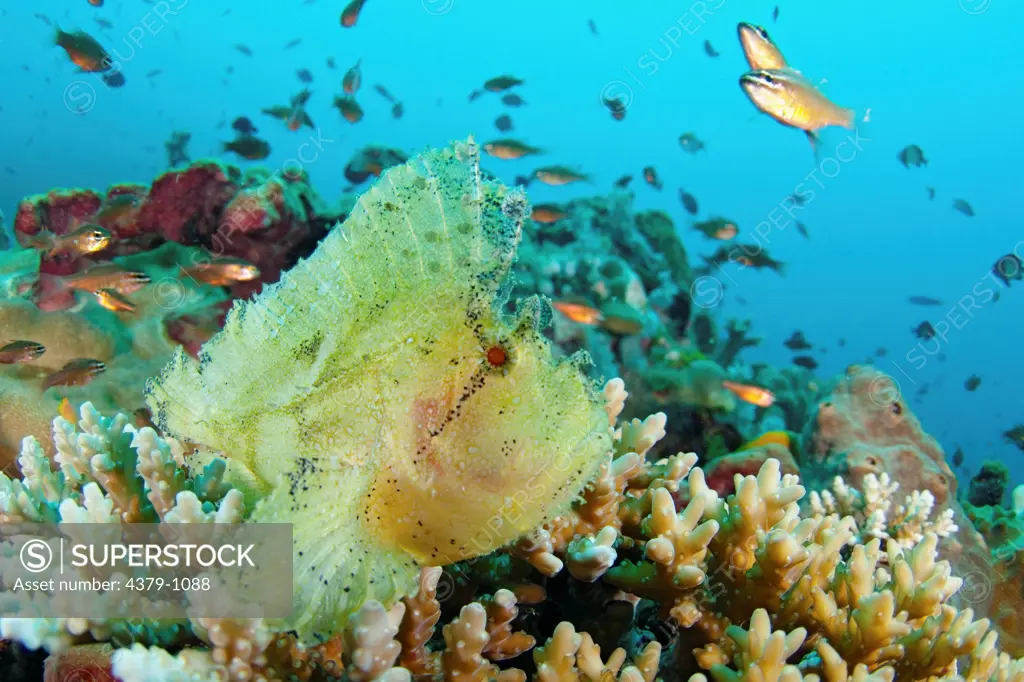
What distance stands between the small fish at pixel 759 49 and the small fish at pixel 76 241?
765 centimetres

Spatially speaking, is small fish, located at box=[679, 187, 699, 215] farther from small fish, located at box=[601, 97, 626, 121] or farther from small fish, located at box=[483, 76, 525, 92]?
small fish, located at box=[483, 76, 525, 92]

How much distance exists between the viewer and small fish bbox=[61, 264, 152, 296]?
5.93 m

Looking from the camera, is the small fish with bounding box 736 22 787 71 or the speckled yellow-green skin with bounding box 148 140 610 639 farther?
the small fish with bounding box 736 22 787 71

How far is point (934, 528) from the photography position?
173 inches

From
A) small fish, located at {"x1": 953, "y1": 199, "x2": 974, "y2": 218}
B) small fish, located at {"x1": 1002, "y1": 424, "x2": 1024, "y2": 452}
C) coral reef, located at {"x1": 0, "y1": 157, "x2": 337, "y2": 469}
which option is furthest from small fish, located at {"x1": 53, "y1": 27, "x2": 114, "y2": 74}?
small fish, located at {"x1": 953, "y1": 199, "x2": 974, "y2": 218}

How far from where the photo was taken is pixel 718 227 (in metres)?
11.3

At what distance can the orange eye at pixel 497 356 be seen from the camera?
181cm

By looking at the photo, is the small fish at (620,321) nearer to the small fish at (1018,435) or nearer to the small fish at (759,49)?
the small fish at (759,49)

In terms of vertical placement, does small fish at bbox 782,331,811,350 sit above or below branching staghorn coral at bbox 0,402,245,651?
above

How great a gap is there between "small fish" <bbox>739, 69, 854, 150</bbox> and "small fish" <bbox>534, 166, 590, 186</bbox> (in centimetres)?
440

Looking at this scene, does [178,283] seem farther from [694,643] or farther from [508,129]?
[508,129]

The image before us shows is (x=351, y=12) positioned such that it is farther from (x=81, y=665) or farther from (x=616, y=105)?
(x=81, y=665)

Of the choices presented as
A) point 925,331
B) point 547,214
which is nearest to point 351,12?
point 547,214

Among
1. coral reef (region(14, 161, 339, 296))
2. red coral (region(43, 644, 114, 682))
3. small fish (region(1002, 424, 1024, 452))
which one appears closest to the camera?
red coral (region(43, 644, 114, 682))
